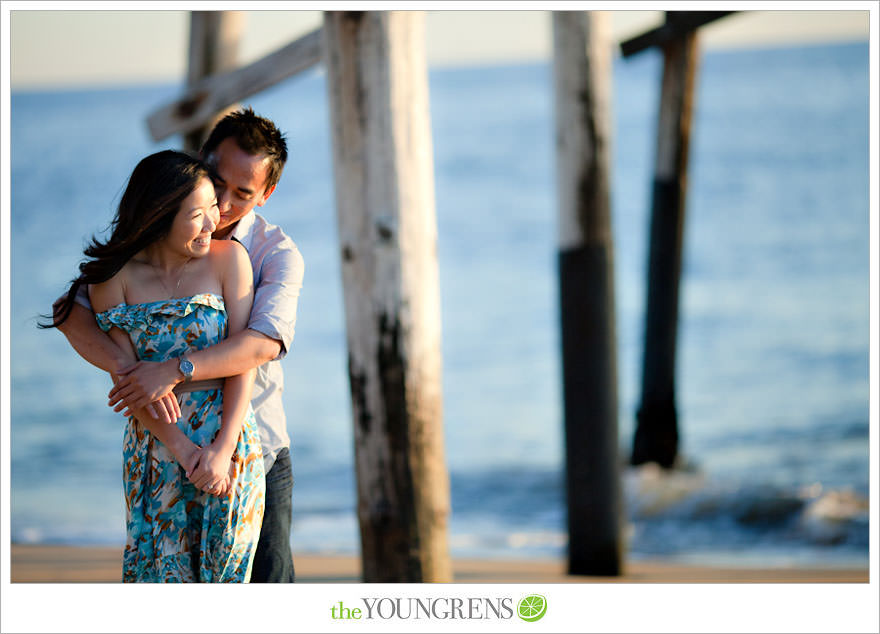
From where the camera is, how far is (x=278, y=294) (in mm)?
2072

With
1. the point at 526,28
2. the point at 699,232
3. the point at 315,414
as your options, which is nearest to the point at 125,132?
the point at 526,28

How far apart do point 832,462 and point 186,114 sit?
6.33m

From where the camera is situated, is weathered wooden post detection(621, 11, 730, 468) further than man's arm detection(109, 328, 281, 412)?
Yes

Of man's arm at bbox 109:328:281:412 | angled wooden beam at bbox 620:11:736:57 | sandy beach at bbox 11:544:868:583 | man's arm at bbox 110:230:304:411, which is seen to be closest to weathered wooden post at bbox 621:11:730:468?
angled wooden beam at bbox 620:11:736:57

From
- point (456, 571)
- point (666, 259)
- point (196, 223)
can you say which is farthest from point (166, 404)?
point (666, 259)

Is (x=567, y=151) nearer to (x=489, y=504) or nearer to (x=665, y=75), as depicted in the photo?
(x=665, y=75)

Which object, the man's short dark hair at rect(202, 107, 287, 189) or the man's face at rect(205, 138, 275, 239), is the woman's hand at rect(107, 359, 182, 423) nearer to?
the man's face at rect(205, 138, 275, 239)

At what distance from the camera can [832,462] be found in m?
7.94

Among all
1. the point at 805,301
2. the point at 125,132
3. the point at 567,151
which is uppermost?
the point at 125,132

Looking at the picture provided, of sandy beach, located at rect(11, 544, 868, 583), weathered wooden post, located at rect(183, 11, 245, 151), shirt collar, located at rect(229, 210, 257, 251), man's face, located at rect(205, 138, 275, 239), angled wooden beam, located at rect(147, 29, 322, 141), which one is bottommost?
sandy beach, located at rect(11, 544, 868, 583)

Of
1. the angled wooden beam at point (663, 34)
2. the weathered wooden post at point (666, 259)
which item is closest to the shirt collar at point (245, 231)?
the angled wooden beam at point (663, 34)

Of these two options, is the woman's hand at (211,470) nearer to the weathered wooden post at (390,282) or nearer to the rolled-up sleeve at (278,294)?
the rolled-up sleeve at (278,294)

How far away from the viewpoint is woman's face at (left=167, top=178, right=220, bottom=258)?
2002mm

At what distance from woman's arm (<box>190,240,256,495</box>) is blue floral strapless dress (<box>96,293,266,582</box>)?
0.10 ft
